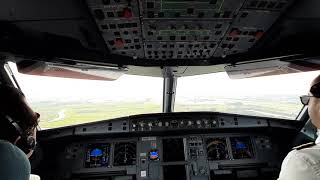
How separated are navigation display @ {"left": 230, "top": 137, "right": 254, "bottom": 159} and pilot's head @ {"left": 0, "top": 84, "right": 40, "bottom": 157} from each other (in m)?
3.63

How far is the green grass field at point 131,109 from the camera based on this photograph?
12.5 feet

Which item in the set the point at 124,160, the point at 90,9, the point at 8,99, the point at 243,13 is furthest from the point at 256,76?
the point at 8,99

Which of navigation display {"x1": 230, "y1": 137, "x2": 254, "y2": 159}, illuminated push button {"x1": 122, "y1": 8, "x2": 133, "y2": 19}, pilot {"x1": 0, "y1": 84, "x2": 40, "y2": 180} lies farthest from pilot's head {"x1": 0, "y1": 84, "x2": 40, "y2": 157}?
navigation display {"x1": 230, "y1": 137, "x2": 254, "y2": 159}

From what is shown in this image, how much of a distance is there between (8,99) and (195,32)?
4.16ft

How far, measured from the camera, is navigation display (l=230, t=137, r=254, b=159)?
165 inches

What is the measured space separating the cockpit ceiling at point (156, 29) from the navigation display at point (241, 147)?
2137mm

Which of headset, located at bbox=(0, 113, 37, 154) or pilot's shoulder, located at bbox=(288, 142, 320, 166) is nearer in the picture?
headset, located at bbox=(0, 113, 37, 154)

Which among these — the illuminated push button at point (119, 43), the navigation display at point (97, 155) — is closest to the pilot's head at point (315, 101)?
the illuminated push button at point (119, 43)

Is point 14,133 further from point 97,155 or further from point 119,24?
point 97,155

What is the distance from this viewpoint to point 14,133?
1009 millimetres

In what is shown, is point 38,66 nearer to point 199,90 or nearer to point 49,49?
point 49,49

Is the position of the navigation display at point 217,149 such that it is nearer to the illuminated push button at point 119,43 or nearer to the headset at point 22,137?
the illuminated push button at point 119,43

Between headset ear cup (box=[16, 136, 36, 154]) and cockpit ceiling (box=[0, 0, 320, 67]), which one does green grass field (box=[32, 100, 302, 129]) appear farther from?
headset ear cup (box=[16, 136, 36, 154])

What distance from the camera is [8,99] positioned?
102 centimetres
